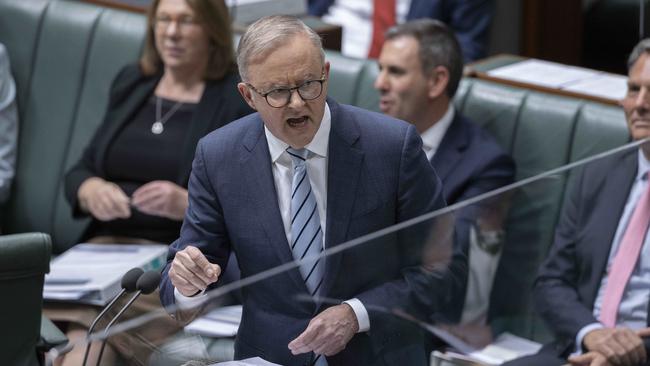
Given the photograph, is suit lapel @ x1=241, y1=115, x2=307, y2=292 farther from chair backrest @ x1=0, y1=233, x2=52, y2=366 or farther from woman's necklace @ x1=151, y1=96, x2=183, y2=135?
woman's necklace @ x1=151, y1=96, x2=183, y2=135

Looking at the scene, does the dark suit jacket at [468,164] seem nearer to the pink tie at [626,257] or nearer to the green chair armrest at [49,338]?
the pink tie at [626,257]

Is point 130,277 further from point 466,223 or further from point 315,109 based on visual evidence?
point 466,223

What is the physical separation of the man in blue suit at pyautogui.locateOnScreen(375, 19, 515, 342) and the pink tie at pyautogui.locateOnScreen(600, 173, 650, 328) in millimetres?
648

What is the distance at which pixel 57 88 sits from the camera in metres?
3.74

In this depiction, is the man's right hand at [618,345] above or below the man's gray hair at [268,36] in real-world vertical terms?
below

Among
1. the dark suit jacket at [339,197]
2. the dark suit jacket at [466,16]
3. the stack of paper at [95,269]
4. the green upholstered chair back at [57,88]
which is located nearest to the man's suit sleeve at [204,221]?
the dark suit jacket at [339,197]

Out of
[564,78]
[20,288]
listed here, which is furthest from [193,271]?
[564,78]

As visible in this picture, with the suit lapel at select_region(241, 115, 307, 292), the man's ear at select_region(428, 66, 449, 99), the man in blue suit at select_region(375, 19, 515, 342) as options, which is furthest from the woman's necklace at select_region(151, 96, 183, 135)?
the suit lapel at select_region(241, 115, 307, 292)

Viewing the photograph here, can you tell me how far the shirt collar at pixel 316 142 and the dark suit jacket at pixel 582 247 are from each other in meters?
0.48

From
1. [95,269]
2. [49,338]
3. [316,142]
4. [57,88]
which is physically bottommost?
[95,269]

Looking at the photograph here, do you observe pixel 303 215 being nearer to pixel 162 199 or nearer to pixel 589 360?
pixel 589 360

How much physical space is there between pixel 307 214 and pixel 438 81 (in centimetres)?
112

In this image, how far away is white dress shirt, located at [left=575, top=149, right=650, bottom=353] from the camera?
7.20ft

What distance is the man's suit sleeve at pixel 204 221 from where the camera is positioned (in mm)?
2002
